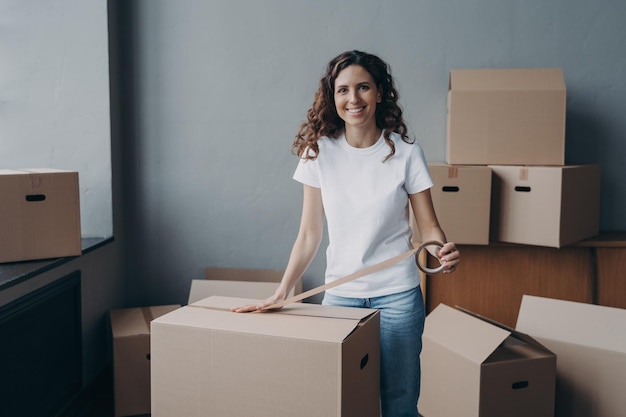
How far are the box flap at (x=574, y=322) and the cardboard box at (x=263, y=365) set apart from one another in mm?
1192

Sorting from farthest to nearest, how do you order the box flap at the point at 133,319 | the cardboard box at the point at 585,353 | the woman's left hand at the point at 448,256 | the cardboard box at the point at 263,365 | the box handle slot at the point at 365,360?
the box flap at the point at 133,319, the cardboard box at the point at 585,353, the woman's left hand at the point at 448,256, the box handle slot at the point at 365,360, the cardboard box at the point at 263,365

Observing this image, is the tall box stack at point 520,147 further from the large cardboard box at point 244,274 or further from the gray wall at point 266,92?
the large cardboard box at point 244,274

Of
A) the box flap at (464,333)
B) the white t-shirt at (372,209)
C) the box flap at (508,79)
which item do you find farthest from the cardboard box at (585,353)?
the white t-shirt at (372,209)

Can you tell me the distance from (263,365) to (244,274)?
5.57 feet

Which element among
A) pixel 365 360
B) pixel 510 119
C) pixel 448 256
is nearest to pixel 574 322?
pixel 510 119

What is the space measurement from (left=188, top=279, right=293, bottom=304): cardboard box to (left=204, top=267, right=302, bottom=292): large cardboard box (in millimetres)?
110

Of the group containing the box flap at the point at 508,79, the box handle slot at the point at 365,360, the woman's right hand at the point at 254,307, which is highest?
the box flap at the point at 508,79

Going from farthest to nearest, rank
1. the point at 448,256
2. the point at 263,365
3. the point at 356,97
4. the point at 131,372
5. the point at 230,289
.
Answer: the point at 230,289
the point at 131,372
the point at 356,97
the point at 448,256
the point at 263,365

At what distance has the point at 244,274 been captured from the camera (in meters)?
2.85

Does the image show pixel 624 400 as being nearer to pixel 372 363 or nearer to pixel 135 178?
pixel 372 363

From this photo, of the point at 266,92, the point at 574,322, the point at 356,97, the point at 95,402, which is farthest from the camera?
the point at 266,92

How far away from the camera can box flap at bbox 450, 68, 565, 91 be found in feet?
7.84

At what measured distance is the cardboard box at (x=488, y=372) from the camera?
6.49ft

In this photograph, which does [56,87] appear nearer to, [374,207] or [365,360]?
[374,207]
